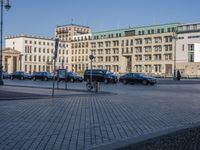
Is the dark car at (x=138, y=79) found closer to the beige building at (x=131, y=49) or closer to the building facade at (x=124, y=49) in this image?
the building facade at (x=124, y=49)

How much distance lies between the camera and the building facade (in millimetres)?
117562

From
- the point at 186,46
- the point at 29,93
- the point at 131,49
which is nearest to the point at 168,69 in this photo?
the point at 186,46

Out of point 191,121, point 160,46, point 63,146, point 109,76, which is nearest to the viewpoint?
point 63,146

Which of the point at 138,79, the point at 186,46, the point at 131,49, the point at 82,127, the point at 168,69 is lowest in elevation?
the point at 82,127

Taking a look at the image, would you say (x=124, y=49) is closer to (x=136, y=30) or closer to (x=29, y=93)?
(x=136, y=30)

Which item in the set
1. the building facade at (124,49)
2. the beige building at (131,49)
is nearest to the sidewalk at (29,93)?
the building facade at (124,49)

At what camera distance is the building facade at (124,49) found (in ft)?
386

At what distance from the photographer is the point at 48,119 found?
12562 millimetres

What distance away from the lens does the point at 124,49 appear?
145 m

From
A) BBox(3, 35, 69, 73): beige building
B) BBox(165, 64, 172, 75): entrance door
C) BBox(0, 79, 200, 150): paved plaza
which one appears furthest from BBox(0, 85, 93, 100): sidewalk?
BBox(3, 35, 69, 73): beige building

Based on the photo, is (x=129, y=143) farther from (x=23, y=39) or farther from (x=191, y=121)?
(x=23, y=39)

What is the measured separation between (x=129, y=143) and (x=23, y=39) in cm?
15444

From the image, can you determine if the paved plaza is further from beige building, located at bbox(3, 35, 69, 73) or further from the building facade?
beige building, located at bbox(3, 35, 69, 73)

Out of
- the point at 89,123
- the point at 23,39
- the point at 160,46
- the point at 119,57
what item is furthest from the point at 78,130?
the point at 23,39
